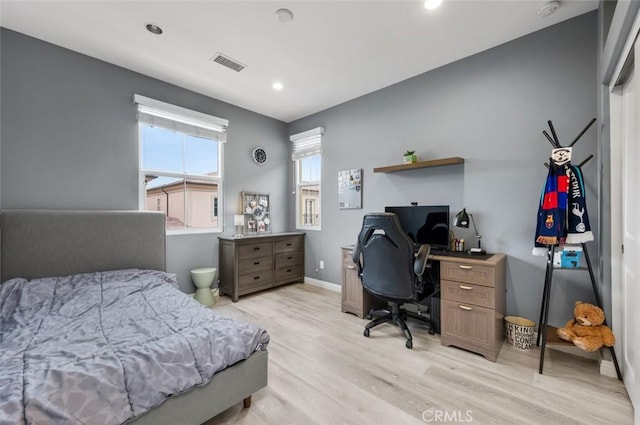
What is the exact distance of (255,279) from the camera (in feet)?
12.5

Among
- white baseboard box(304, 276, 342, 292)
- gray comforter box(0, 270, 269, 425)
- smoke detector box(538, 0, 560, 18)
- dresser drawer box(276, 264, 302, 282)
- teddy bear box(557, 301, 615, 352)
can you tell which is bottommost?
white baseboard box(304, 276, 342, 292)

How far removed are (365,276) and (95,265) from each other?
2708 millimetres

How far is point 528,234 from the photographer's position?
243 centimetres

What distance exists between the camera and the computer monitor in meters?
2.75

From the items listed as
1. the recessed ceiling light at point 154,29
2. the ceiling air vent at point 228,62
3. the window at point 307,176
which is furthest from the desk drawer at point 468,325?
the recessed ceiling light at point 154,29

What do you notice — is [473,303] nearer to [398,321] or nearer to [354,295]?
[398,321]

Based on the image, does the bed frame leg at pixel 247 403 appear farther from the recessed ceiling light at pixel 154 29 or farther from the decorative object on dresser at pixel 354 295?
the recessed ceiling light at pixel 154 29

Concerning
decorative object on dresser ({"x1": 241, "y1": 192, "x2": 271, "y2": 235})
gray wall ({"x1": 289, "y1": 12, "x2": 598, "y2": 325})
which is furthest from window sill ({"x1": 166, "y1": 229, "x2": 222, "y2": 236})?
gray wall ({"x1": 289, "y1": 12, "x2": 598, "y2": 325})

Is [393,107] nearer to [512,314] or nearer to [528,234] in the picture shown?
[528,234]

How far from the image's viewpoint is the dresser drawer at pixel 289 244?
4.15m

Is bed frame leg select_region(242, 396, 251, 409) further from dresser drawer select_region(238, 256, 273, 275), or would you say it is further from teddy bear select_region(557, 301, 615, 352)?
teddy bear select_region(557, 301, 615, 352)

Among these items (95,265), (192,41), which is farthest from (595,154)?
(95,265)

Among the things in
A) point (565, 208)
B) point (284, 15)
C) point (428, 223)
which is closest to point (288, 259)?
point (428, 223)

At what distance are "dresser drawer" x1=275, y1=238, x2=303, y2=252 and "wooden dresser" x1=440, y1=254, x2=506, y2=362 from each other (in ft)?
7.96
